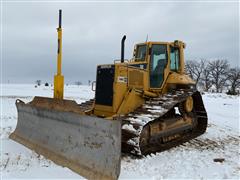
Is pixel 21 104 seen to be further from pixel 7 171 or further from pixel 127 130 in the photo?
pixel 127 130

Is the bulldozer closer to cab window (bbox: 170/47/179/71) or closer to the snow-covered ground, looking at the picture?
cab window (bbox: 170/47/179/71)

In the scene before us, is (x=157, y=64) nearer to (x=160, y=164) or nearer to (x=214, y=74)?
(x=160, y=164)

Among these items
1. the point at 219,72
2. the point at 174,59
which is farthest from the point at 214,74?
the point at 174,59

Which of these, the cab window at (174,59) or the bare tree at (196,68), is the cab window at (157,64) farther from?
the bare tree at (196,68)

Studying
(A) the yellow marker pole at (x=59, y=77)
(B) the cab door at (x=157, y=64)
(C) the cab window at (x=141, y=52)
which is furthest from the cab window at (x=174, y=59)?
(A) the yellow marker pole at (x=59, y=77)

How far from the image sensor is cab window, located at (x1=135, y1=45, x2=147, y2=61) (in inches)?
293

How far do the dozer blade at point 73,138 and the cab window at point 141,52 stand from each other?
2506 mm

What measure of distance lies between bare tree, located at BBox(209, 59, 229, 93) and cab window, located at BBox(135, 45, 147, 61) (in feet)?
192

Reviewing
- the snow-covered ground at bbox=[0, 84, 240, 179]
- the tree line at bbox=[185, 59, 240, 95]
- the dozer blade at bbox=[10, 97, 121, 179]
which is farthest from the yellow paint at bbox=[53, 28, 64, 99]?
the tree line at bbox=[185, 59, 240, 95]

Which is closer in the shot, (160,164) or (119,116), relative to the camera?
(160,164)

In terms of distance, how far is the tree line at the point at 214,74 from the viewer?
62.6 meters

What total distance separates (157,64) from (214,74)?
62127 mm

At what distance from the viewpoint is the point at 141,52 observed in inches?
299

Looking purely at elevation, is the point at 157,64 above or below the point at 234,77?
above
